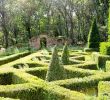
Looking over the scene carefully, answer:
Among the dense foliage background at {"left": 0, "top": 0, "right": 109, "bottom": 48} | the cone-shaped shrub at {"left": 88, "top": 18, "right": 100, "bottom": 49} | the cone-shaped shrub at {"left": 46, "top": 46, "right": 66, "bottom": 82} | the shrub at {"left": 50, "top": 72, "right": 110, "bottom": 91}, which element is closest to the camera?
the shrub at {"left": 50, "top": 72, "right": 110, "bottom": 91}

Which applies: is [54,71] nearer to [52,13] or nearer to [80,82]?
[80,82]

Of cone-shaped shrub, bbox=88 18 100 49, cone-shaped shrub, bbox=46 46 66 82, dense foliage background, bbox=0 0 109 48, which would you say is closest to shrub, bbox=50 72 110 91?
cone-shaped shrub, bbox=46 46 66 82

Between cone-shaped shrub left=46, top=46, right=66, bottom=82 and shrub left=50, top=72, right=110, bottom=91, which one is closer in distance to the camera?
shrub left=50, top=72, right=110, bottom=91

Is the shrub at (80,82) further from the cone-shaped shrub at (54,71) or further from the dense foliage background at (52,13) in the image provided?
the dense foliage background at (52,13)

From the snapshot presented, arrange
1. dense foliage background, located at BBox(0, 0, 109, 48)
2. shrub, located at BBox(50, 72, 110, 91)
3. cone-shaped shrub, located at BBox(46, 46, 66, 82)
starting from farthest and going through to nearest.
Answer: dense foliage background, located at BBox(0, 0, 109, 48)
cone-shaped shrub, located at BBox(46, 46, 66, 82)
shrub, located at BBox(50, 72, 110, 91)

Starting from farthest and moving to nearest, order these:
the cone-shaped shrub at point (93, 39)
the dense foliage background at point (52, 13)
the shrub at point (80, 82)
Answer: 1. the dense foliage background at point (52, 13)
2. the cone-shaped shrub at point (93, 39)
3. the shrub at point (80, 82)

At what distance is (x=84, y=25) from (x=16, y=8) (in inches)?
569

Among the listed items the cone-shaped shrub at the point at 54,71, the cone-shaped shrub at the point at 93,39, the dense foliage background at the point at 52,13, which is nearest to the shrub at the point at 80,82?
the cone-shaped shrub at the point at 54,71

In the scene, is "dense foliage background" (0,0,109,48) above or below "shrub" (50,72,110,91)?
above

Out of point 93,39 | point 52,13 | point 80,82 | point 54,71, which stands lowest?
point 93,39

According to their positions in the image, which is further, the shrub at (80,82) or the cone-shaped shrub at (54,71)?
the cone-shaped shrub at (54,71)

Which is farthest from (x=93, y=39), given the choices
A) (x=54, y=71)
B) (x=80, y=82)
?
(x=80, y=82)

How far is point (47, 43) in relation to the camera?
52.8 metres

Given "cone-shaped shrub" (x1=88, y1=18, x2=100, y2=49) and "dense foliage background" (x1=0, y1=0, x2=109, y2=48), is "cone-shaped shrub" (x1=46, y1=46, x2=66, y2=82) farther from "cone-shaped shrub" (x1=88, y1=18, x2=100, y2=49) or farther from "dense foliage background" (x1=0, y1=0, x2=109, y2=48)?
"dense foliage background" (x1=0, y1=0, x2=109, y2=48)
